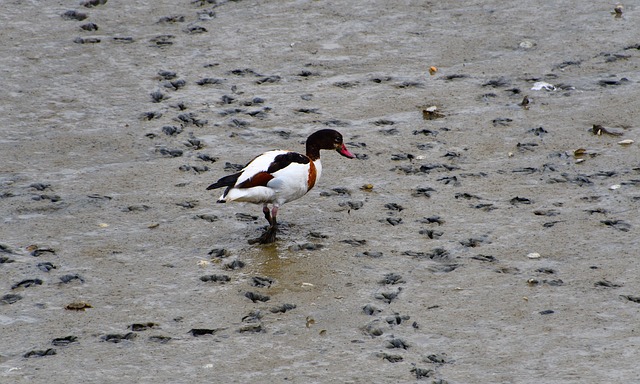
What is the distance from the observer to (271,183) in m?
8.25

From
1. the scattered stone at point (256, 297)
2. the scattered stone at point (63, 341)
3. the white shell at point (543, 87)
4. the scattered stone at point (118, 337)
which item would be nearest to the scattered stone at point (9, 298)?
→ the scattered stone at point (63, 341)

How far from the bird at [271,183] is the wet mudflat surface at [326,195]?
305 millimetres

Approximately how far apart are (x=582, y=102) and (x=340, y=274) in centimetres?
442

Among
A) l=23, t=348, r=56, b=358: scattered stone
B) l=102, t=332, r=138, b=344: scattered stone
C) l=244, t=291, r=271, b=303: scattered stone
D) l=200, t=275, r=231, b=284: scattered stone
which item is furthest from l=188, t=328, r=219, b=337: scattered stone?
l=23, t=348, r=56, b=358: scattered stone

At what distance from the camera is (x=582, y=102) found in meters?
11.0

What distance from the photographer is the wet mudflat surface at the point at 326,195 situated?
22.4 feet

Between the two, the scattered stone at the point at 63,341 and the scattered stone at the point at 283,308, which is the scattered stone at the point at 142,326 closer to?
the scattered stone at the point at 63,341

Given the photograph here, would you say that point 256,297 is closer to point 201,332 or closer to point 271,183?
point 201,332

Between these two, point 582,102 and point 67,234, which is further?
point 582,102

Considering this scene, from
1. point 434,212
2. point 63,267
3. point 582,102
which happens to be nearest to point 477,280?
point 434,212

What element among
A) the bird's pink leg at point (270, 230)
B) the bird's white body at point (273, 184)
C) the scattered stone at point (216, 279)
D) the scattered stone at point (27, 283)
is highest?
the bird's white body at point (273, 184)

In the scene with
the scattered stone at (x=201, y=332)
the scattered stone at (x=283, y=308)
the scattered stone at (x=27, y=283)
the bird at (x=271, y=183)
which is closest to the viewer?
the scattered stone at (x=201, y=332)

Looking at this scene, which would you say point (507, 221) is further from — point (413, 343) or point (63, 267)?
point (63, 267)

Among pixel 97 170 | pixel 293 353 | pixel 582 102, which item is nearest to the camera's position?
pixel 293 353
